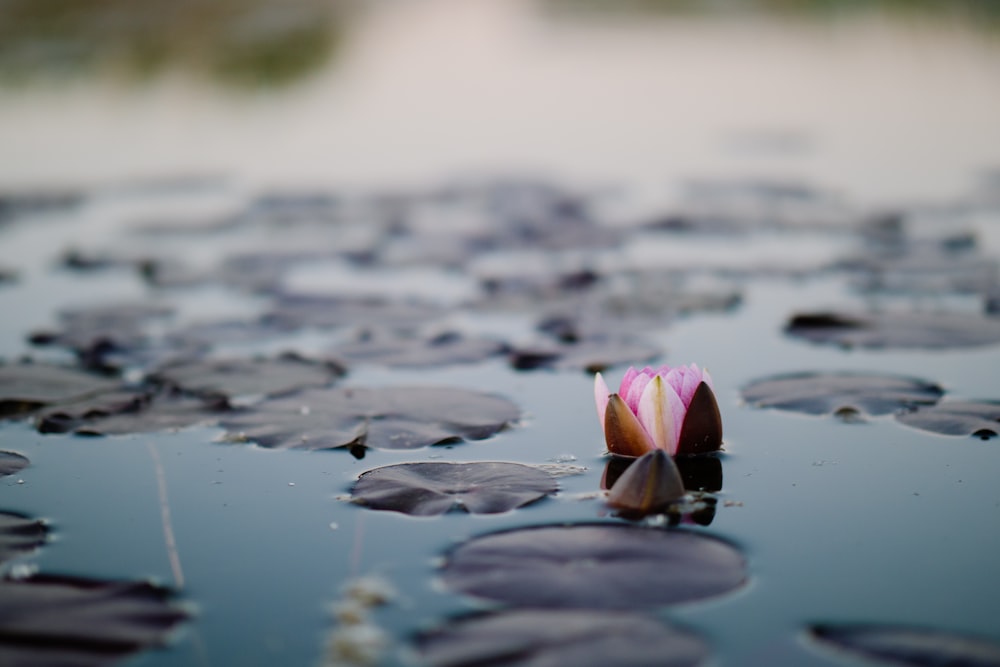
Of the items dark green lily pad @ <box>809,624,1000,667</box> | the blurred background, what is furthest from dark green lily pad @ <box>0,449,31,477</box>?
the blurred background

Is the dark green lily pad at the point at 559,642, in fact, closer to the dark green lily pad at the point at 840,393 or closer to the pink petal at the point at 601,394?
the pink petal at the point at 601,394

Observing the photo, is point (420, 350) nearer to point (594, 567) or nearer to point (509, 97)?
point (594, 567)

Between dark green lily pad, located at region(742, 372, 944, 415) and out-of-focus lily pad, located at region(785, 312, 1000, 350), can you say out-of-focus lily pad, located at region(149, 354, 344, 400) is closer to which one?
dark green lily pad, located at region(742, 372, 944, 415)

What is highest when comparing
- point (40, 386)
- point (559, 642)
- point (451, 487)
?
point (40, 386)

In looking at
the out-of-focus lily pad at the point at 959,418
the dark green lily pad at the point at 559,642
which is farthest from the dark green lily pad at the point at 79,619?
the out-of-focus lily pad at the point at 959,418

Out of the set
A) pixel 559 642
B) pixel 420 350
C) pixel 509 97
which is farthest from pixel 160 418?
pixel 509 97

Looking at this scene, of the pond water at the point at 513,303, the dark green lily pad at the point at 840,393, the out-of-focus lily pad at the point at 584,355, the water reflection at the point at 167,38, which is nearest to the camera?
the pond water at the point at 513,303
